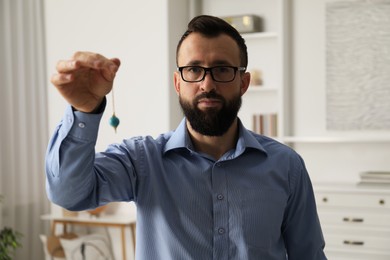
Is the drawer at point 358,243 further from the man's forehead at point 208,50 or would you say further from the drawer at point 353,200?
the man's forehead at point 208,50

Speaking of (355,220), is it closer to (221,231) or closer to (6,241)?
(6,241)

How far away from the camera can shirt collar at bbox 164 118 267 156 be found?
158cm

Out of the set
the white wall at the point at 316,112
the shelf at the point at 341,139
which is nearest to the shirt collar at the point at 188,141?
the shelf at the point at 341,139

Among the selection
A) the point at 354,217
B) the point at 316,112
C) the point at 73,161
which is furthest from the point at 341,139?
the point at 73,161

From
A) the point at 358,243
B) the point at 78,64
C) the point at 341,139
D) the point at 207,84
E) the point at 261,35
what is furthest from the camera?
the point at 261,35

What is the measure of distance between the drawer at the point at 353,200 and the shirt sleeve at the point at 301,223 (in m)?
2.42

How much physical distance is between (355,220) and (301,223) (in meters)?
2.53

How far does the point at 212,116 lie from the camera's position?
1504 millimetres

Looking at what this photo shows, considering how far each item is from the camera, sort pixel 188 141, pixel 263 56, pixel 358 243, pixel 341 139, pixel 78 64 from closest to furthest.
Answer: pixel 78 64
pixel 188 141
pixel 358 243
pixel 341 139
pixel 263 56

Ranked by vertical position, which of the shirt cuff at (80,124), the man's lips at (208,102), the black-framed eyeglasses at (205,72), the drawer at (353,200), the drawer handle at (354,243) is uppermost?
the black-framed eyeglasses at (205,72)

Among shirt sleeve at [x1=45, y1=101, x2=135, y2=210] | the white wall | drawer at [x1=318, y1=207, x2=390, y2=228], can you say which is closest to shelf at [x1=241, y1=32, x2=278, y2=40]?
the white wall

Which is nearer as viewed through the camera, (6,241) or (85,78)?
(85,78)

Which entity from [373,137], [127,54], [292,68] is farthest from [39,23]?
[373,137]

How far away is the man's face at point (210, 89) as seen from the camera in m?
1.50
